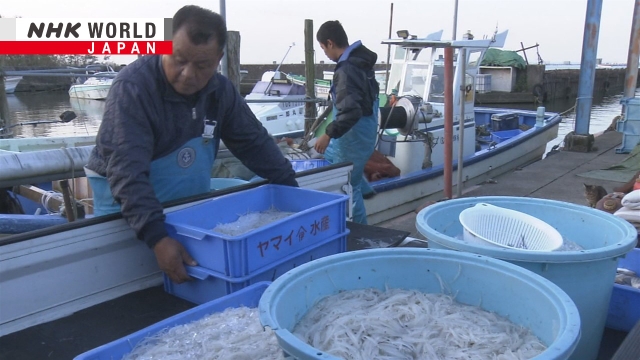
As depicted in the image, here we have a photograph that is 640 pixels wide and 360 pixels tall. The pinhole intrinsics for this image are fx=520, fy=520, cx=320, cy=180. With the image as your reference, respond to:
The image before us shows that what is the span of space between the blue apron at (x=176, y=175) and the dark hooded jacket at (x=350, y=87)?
→ 2.32 m

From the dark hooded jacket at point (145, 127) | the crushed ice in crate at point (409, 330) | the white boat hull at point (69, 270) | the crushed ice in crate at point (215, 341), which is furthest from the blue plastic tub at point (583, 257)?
the white boat hull at point (69, 270)

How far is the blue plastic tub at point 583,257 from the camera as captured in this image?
68.3 inches

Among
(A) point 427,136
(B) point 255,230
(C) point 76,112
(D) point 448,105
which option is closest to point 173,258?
(B) point 255,230

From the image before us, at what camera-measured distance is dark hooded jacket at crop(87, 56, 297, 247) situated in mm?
1924

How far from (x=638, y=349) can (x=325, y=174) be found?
1858 millimetres

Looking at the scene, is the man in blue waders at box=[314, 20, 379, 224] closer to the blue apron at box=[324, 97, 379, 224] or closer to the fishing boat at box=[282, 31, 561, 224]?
the blue apron at box=[324, 97, 379, 224]

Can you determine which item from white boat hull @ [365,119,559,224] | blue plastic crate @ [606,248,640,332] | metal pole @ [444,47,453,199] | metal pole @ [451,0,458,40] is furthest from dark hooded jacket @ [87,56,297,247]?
metal pole @ [451,0,458,40]

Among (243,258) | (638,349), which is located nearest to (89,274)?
(243,258)

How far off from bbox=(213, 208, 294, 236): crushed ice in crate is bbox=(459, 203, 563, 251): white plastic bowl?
0.83 metres

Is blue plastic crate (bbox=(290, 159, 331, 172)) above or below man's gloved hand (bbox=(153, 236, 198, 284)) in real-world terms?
below

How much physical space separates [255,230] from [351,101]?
9.47 ft

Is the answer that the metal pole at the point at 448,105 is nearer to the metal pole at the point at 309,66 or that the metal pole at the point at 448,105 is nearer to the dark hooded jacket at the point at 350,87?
the dark hooded jacket at the point at 350,87

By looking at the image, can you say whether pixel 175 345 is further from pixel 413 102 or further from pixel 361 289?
pixel 413 102

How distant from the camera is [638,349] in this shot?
1.55m
